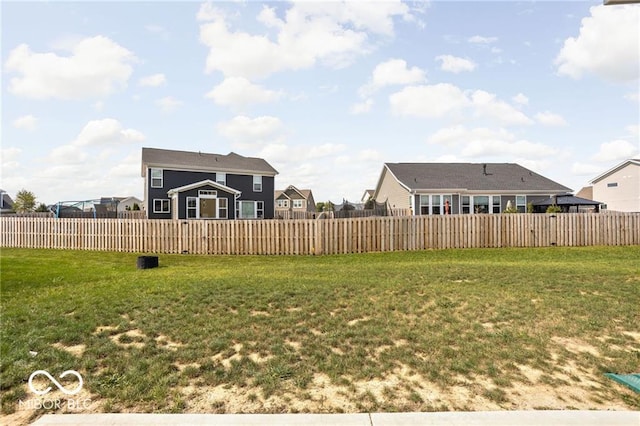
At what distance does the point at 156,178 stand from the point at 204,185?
550 cm

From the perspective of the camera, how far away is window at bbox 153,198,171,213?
30869mm

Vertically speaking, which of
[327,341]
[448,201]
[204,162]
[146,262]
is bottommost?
[327,341]

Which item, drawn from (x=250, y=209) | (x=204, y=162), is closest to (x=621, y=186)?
(x=250, y=209)

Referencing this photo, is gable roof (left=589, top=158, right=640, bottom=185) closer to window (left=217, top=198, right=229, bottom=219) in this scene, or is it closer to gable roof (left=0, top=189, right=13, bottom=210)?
window (left=217, top=198, right=229, bottom=219)

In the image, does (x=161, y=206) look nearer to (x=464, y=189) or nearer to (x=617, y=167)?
(x=464, y=189)

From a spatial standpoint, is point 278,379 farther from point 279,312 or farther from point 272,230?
point 272,230

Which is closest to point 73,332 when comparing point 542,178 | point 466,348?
point 466,348

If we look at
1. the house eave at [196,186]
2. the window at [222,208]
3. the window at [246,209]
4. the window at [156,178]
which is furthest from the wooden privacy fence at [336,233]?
the window at [246,209]

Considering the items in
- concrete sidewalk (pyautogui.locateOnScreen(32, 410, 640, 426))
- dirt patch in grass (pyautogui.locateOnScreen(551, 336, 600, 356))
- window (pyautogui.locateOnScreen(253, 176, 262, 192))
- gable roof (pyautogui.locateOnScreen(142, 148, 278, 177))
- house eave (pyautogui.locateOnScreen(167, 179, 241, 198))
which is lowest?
dirt patch in grass (pyautogui.locateOnScreen(551, 336, 600, 356))

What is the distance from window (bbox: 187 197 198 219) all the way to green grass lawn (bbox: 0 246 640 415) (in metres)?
19.6

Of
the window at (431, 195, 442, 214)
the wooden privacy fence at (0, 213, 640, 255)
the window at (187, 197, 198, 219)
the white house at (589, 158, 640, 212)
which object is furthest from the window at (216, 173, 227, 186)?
the white house at (589, 158, 640, 212)

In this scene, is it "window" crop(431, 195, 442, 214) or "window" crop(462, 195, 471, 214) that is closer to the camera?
"window" crop(431, 195, 442, 214)

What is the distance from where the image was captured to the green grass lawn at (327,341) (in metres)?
3.67

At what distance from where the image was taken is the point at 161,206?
31.2 metres
